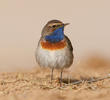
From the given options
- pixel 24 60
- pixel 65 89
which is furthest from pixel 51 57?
pixel 24 60

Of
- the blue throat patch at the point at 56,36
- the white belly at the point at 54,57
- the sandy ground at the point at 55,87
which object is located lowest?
the sandy ground at the point at 55,87

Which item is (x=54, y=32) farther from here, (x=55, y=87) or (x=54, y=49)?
(x=55, y=87)

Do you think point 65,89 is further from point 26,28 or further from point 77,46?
point 26,28

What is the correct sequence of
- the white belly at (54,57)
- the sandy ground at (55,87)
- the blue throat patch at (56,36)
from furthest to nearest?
1. the blue throat patch at (56,36)
2. the white belly at (54,57)
3. the sandy ground at (55,87)

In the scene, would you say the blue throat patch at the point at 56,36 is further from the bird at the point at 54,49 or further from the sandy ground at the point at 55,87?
the sandy ground at the point at 55,87

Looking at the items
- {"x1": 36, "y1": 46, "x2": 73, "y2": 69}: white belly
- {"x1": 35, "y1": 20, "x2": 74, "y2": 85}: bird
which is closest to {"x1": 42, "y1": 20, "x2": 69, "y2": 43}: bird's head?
{"x1": 35, "y1": 20, "x2": 74, "y2": 85}: bird

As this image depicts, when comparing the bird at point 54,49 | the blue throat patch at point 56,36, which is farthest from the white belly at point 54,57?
the blue throat patch at point 56,36

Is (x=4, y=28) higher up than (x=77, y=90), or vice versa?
(x=4, y=28)

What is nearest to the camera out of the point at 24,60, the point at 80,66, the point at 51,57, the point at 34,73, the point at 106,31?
the point at 51,57
